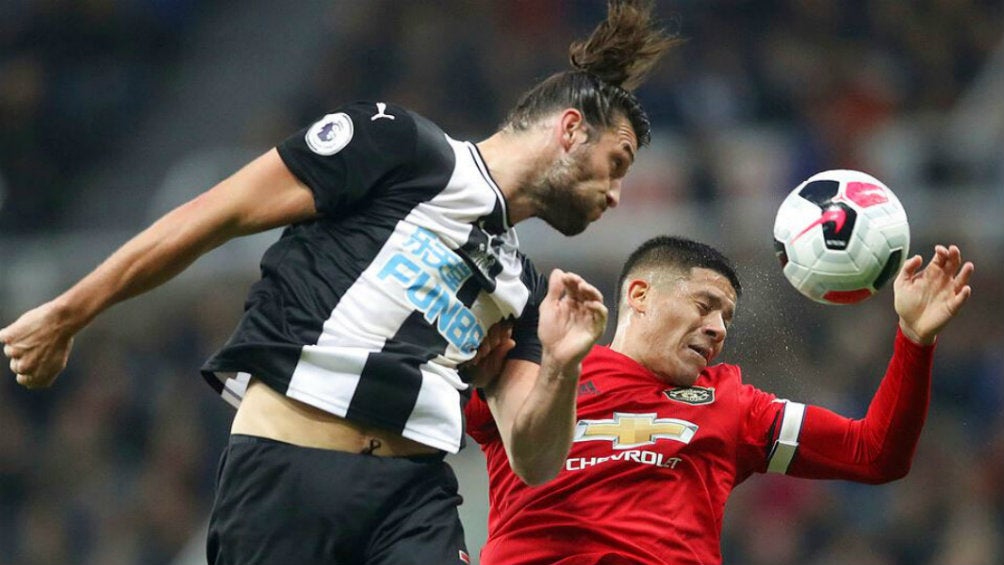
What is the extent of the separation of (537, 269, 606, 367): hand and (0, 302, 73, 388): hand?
44.2 inches

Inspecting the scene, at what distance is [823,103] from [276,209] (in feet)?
19.2

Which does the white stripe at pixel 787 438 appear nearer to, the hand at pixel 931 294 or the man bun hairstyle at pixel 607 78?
the hand at pixel 931 294

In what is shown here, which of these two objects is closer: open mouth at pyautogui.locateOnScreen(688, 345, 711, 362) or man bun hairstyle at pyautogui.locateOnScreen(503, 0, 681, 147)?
→ man bun hairstyle at pyautogui.locateOnScreen(503, 0, 681, 147)

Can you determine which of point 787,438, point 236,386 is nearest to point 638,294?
point 787,438

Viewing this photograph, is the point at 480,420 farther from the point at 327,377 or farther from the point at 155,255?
the point at 155,255

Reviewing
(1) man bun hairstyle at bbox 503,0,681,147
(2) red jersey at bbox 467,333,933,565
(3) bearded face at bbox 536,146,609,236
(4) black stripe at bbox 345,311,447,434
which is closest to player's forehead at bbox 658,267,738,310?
(2) red jersey at bbox 467,333,933,565

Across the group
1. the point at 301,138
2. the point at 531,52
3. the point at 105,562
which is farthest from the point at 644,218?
the point at 301,138

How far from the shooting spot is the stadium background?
7.72 metres

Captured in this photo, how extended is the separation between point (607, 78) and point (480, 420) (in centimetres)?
106

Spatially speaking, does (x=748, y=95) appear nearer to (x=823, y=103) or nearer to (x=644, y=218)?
(x=823, y=103)

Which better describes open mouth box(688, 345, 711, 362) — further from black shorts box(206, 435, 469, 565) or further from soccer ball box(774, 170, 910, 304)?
black shorts box(206, 435, 469, 565)

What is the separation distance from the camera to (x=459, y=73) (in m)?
9.98

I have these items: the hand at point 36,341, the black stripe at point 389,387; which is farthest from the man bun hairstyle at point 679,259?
the hand at point 36,341

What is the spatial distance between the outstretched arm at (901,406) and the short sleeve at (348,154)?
4.82ft
